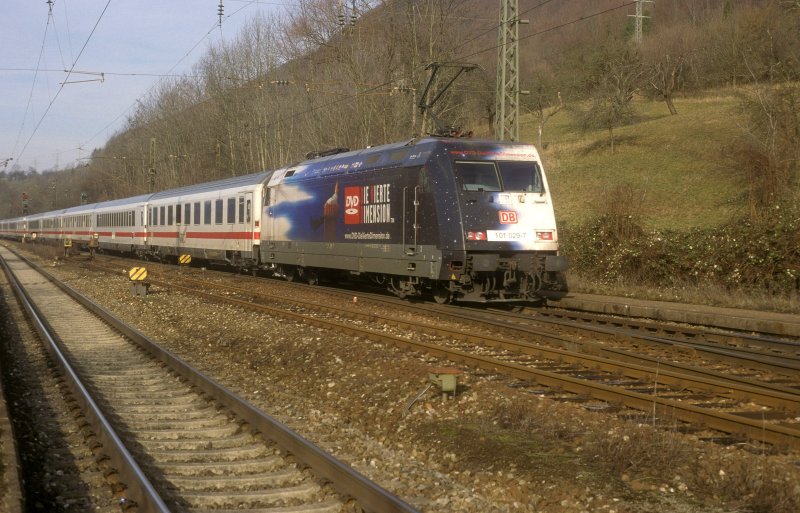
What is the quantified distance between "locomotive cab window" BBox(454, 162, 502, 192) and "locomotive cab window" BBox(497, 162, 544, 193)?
200 mm

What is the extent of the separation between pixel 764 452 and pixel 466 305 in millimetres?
10852

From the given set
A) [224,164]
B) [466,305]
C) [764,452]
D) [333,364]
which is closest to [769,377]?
[764,452]

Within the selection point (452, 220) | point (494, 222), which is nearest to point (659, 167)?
point (494, 222)

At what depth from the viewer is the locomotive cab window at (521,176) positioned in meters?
15.5

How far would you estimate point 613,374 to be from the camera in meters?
9.44

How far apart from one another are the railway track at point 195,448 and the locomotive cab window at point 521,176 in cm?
749

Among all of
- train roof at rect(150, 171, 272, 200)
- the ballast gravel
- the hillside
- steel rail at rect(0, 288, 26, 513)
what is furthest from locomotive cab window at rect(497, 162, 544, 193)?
train roof at rect(150, 171, 272, 200)

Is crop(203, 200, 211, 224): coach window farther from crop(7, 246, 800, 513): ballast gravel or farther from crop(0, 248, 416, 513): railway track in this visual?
A: crop(0, 248, 416, 513): railway track

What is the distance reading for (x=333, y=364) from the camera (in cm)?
1052

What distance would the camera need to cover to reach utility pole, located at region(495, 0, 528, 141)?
21.5 metres

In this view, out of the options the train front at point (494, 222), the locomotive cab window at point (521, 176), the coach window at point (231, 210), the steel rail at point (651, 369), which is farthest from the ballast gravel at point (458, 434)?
the coach window at point (231, 210)

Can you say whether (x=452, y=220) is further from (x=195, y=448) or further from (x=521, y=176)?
(x=195, y=448)

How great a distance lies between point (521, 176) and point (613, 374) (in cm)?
693

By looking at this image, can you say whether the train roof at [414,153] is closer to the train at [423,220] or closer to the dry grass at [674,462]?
the train at [423,220]
